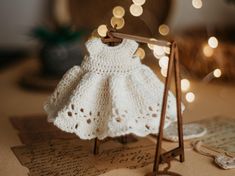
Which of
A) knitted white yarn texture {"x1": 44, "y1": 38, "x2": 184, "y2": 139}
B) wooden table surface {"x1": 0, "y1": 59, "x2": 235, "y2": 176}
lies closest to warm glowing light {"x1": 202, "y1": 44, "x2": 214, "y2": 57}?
wooden table surface {"x1": 0, "y1": 59, "x2": 235, "y2": 176}

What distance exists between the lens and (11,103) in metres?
1.04

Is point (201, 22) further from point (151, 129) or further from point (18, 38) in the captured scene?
point (151, 129)

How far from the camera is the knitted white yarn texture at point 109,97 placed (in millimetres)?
640

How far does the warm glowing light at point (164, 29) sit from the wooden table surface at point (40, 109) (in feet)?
0.85

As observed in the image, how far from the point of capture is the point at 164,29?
1374mm

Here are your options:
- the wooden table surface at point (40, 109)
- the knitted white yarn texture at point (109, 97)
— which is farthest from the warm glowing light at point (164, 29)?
the knitted white yarn texture at point (109, 97)

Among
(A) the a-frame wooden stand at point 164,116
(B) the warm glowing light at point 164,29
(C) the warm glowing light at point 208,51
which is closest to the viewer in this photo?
(A) the a-frame wooden stand at point 164,116

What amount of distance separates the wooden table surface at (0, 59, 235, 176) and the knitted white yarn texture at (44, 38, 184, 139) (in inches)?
3.0

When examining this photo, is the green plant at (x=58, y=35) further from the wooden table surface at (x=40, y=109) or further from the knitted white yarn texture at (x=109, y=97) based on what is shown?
the knitted white yarn texture at (x=109, y=97)

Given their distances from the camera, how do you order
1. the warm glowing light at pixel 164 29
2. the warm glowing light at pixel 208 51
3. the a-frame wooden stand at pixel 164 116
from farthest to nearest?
1. the warm glowing light at pixel 164 29
2. the warm glowing light at pixel 208 51
3. the a-frame wooden stand at pixel 164 116

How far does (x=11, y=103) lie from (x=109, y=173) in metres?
0.47

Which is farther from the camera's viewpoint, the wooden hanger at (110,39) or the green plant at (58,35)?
the green plant at (58,35)

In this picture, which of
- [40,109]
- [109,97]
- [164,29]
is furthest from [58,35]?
[109,97]

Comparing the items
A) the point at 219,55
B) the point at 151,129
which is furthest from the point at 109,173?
the point at 219,55
